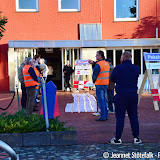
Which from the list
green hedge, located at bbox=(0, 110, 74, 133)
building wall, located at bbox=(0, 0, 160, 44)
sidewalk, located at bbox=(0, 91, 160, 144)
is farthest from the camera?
building wall, located at bbox=(0, 0, 160, 44)

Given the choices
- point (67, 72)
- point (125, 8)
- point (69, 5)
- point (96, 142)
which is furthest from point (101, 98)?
point (125, 8)

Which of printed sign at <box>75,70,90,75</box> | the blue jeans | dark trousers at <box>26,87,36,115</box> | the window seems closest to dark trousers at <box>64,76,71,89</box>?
printed sign at <box>75,70,90,75</box>

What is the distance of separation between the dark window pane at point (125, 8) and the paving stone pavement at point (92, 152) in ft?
45.5

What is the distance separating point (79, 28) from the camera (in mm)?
17781

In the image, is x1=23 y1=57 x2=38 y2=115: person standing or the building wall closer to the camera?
x1=23 y1=57 x2=38 y2=115: person standing

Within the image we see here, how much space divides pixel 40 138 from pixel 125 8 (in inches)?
571

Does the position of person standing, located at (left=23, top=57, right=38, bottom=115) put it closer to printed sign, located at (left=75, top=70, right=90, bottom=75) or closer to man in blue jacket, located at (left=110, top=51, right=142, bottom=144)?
man in blue jacket, located at (left=110, top=51, right=142, bottom=144)

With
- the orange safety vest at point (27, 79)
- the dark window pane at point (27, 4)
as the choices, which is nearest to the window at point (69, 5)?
the dark window pane at point (27, 4)

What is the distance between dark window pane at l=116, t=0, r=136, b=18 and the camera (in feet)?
60.4

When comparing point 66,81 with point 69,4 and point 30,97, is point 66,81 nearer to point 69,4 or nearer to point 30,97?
point 69,4

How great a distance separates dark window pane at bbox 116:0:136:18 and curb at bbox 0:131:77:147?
45.8 feet

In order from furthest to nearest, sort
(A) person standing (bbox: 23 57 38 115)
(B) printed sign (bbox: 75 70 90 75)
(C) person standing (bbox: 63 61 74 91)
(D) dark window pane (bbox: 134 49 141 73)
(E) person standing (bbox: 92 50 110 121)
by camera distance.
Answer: (D) dark window pane (bbox: 134 49 141 73)
(C) person standing (bbox: 63 61 74 91)
(B) printed sign (bbox: 75 70 90 75)
(A) person standing (bbox: 23 57 38 115)
(E) person standing (bbox: 92 50 110 121)

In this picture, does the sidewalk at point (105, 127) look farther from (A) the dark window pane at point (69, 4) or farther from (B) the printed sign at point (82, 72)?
(A) the dark window pane at point (69, 4)

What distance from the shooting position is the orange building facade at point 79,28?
17.2 metres
